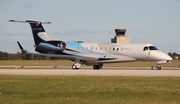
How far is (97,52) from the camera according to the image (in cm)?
6322

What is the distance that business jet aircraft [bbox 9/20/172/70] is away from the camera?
6078 centimetres

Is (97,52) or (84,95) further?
(97,52)

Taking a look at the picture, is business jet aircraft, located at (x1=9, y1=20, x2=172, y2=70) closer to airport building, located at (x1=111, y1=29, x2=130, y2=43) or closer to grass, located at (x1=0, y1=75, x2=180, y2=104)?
grass, located at (x1=0, y1=75, x2=180, y2=104)

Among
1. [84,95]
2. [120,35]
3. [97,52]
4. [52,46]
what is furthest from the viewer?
[120,35]

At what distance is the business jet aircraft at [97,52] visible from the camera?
199 ft

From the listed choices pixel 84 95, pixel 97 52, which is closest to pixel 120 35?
pixel 97 52

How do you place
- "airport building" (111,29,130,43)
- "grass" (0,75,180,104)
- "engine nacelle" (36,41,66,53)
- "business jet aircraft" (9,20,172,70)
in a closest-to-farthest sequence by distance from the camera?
1. "grass" (0,75,180,104)
2. "business jet aircraft" (9,20,172,70)
3. "engine nacelle" (36,41,66,53)
4. "airport building" (111,29,130,43)

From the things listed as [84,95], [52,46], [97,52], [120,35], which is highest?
[120,35]

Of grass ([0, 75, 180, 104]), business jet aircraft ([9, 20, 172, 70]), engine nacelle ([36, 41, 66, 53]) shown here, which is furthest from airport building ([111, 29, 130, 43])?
grass ([0, 75, 180, 104])

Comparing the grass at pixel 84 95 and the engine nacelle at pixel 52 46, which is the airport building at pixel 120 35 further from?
the grass at pixel 84 95

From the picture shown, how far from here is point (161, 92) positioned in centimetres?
2445

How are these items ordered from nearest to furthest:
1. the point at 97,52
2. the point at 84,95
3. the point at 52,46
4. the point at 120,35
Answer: the point at 84,95 → the point at 52,46 → the point at 97,52 → the point at 120,35

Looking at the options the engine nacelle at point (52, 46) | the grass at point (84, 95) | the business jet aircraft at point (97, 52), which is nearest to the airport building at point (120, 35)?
the business jet aircraft at point (97, 52)

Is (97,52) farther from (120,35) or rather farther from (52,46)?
(120,35)
